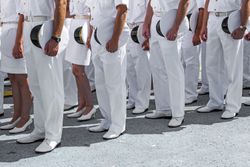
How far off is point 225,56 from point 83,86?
5.38ft

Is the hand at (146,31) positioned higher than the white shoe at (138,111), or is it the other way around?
the hand at (146,31)

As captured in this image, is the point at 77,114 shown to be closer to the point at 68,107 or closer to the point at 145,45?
the point at 68,107

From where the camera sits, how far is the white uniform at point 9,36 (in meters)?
5.18

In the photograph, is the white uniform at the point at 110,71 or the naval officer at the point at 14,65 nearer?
the white uniform at the point at 110,71

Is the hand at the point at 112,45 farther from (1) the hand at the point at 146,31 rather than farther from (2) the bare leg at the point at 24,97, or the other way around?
(2) the bare leg at the point at 24,97

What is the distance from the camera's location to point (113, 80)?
488 cm

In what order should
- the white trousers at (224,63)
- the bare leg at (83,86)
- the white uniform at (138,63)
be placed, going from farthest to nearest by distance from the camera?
the white uniform at (138,63)
the bare leg at (83,86)
the white trousers at (224,63)

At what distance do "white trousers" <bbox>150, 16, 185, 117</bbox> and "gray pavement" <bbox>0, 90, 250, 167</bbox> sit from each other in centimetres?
24

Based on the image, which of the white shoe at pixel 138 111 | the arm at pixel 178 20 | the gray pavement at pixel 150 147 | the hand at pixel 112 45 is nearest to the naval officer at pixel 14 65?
the gray pavement at pixel 150 147

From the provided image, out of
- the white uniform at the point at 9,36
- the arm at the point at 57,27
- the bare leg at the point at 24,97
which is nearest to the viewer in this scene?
the arm at the point at 57,27

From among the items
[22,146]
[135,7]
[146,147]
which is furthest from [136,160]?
[135,7]

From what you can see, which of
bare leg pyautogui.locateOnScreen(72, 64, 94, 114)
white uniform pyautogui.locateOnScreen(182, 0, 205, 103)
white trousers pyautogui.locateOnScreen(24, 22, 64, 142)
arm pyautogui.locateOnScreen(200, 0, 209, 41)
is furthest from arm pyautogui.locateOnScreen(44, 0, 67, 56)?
white uniform pyautogui.locateOnScreen(182, 0, 205, 103)

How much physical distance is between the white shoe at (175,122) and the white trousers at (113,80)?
1.88 ft

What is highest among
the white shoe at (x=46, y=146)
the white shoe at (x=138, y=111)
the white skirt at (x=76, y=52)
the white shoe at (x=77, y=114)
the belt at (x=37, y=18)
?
the belt at (x=37, y=18)
